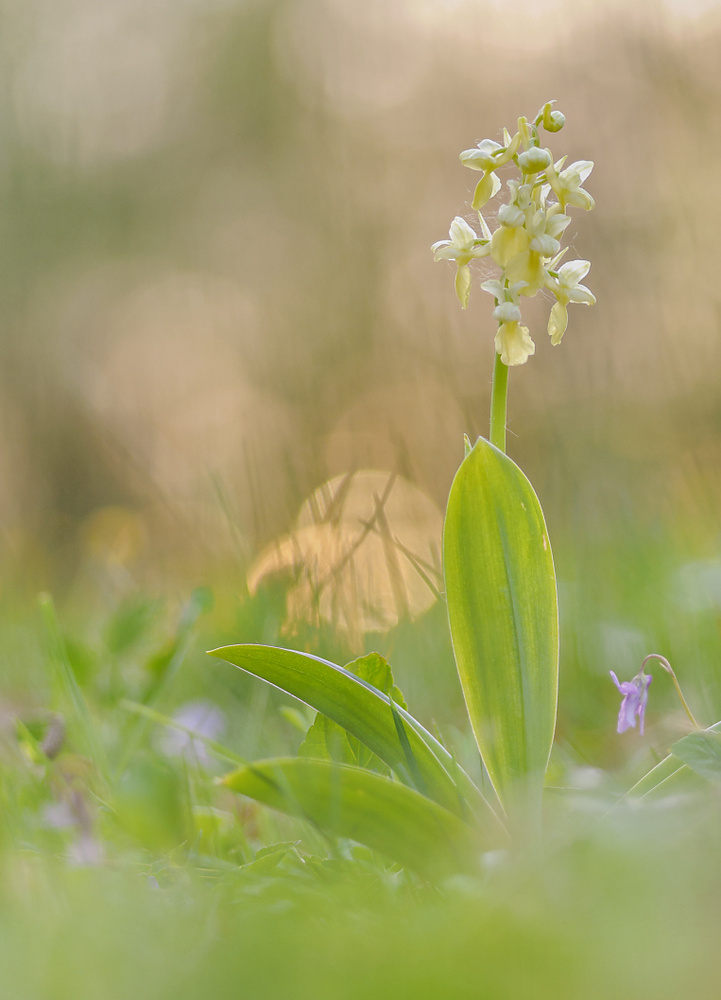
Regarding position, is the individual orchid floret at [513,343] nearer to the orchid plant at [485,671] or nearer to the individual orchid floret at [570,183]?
the orchid plant at [485,671]

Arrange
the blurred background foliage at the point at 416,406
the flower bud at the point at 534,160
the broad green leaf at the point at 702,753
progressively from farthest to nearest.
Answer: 1. the blurred background foliage at the point at 416,406
2. the flower bud at the point at 534,160
3. the broad green leaf at the point at 702,753

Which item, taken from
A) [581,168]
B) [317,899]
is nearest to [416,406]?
[581,168]

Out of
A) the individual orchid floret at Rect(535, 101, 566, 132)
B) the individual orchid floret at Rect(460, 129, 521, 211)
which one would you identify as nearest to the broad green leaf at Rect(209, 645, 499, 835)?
the individual orchid floret at Rect(460, 129, 521, 211)

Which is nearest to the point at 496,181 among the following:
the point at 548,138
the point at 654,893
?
the point at 654,893

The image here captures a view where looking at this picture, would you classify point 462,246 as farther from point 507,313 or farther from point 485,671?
point 485,671

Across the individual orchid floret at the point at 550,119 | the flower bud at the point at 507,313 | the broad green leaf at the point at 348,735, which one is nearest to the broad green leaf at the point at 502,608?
the broad green leaf at the point at 348,735

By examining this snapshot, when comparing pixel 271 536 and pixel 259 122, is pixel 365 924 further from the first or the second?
pixel 259 122

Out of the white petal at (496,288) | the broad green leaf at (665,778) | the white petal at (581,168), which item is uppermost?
the white petal at (581,168)
